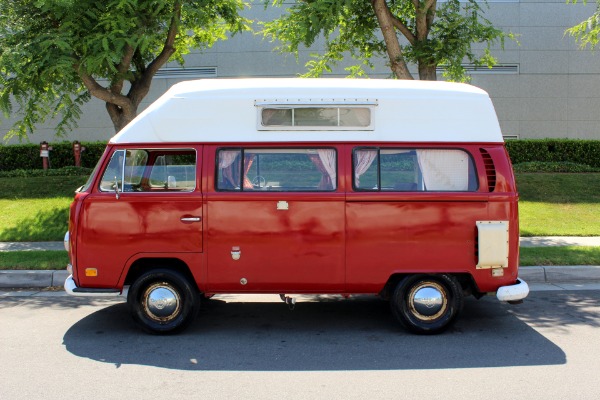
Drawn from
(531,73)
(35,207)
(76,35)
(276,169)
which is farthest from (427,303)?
(531,73)

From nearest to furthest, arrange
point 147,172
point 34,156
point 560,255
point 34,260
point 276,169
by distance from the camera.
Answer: point 276,169
point 147,172
point 34,260
point 560,255
point 34,156

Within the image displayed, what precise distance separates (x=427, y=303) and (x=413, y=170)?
1.37 m

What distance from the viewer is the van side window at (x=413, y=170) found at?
20.7ft

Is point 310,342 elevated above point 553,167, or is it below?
below

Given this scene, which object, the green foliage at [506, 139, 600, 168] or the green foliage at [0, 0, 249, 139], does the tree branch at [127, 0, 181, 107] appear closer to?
the green foliage at [0, 0, 249, 139]

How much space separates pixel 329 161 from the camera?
6340mm

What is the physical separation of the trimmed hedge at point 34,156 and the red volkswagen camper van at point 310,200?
12.9m

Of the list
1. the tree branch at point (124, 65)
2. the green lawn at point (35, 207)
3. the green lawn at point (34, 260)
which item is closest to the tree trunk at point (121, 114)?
the tree branch at point (124, 65)

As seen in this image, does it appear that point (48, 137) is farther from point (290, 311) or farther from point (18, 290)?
point (290, 311)

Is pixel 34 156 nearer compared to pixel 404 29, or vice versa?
pixel 404 29

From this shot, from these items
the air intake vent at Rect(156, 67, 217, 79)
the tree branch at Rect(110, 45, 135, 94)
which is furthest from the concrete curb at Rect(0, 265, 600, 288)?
the air intake vent at Rect(156, 67, 217, 79)

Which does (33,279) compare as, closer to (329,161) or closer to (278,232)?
(278,232)

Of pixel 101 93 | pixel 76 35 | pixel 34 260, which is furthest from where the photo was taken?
pixel 101 93

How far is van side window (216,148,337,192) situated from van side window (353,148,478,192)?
32cm
